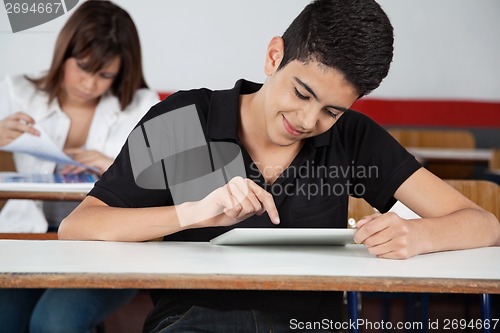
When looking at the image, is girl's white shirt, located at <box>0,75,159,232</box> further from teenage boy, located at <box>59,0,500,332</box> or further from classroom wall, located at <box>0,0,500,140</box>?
teenage boy, located at <box>59,0,500,332</box>

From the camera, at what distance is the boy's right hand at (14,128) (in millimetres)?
2477

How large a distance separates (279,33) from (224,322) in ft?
8.58

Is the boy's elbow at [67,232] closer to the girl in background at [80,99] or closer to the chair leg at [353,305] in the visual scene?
the chair leg at [353,305]

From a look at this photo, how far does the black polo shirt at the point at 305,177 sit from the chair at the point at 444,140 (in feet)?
11.3

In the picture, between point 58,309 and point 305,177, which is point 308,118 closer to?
point 305,177

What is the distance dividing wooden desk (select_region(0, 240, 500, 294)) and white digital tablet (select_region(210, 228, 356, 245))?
0.06ft

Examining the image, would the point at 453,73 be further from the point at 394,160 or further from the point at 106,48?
the point at 394,160

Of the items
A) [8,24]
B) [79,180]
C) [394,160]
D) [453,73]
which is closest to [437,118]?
[453,73]

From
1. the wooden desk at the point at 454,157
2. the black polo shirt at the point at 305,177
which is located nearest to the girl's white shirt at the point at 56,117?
the black polo shirt at the point at 305,177

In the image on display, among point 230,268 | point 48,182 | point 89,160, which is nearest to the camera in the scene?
point 230,268

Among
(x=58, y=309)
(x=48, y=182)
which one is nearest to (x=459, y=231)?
(x=58, y=309)

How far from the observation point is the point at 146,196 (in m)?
1.47

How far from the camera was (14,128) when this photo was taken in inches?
97.7

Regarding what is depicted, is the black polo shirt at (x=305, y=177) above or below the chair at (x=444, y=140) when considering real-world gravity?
above
